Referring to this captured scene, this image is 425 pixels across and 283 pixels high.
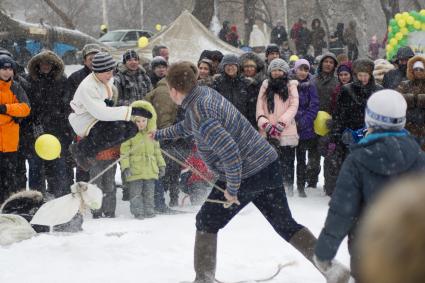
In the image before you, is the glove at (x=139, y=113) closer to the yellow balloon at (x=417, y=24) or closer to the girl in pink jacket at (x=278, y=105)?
the girl in pink jacket at (x=278, y=105)

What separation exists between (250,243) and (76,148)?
1894 millimetres

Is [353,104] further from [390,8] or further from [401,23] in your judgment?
[390,8]

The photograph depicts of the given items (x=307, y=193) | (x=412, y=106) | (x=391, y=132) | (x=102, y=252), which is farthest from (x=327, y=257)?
(x=307, y=193)

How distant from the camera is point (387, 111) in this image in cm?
352

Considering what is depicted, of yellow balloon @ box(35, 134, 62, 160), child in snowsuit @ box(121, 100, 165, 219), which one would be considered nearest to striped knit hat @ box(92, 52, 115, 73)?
yellow balloon @ box(35, 134, 62, 160)

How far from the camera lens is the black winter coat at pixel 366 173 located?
3.38 meters

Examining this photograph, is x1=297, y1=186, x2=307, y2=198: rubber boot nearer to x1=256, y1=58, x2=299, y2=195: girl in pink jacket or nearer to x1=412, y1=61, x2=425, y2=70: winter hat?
x1=256, y1=58, x2=299, y2=195: girl in pink jacket

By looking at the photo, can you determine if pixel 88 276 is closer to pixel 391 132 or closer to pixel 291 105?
pixel 391 132

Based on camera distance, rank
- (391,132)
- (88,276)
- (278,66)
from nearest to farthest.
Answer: (391,132) → (88,276) → (278,66)

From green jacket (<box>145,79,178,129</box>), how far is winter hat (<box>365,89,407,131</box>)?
429cm

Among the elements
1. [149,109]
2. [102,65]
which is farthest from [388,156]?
[149,109]

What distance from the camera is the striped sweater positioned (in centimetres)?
427

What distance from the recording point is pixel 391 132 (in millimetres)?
3520

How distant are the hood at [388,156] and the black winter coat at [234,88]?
4434 mm
